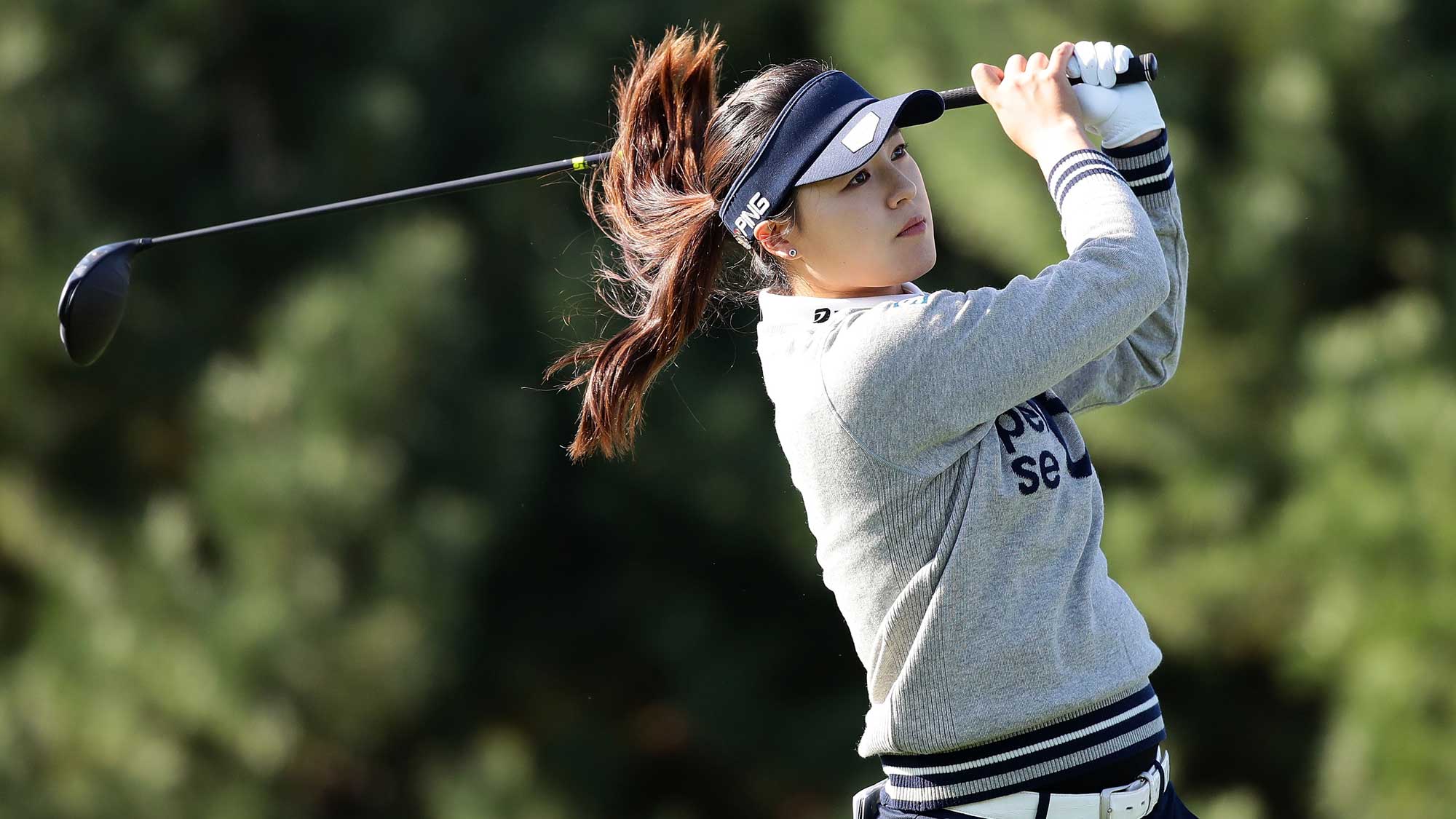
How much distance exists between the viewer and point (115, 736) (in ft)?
15.5

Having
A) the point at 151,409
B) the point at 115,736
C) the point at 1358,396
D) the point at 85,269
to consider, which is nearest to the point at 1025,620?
the point at 85,269

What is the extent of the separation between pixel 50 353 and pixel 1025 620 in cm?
403

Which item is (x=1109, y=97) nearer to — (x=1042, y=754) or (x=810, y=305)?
(x=810, y=305)

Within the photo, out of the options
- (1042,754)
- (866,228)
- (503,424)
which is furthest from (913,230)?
(503,424)

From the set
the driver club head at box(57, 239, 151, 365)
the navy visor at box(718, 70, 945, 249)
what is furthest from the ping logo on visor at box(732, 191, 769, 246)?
the driver club head at box(57, 239, 151, 365)

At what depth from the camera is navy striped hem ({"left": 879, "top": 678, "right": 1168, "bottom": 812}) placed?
157 centimetres

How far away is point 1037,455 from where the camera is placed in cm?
158

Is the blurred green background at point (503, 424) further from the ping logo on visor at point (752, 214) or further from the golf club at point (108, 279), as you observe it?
the ping logo on visor at point (752, 214)

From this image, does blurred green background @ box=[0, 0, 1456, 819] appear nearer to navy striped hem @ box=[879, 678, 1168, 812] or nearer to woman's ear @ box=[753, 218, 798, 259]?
woman's ear @ box=[753, 218, 798, 259]

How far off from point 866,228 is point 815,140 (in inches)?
4.3

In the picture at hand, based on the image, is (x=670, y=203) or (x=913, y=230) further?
(x=670, y=203)

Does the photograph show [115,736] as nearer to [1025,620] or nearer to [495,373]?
[495,373]

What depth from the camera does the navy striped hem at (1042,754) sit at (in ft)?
5.16

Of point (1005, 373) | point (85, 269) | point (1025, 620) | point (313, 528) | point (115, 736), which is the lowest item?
point (115, 736)
